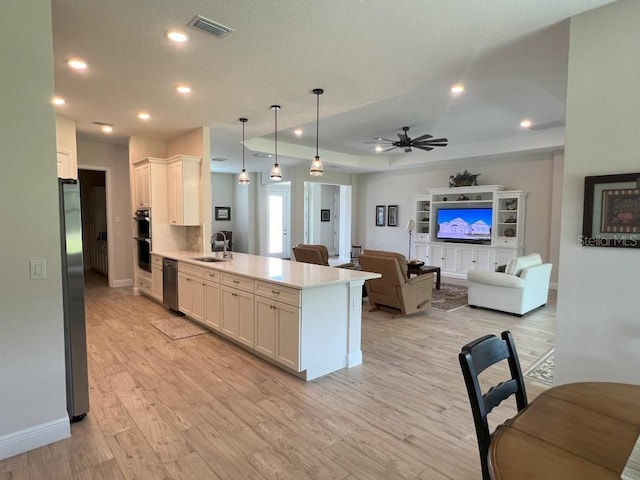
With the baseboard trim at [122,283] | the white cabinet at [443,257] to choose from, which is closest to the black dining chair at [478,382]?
the baseboard trim at [122,283]

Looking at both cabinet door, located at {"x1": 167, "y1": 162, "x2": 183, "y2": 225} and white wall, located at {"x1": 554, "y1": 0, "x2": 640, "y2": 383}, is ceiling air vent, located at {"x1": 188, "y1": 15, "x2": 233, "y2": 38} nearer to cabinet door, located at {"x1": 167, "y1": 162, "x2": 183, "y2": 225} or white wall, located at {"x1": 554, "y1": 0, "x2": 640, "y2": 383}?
white wall, located at {"x1": 554, "y1": 0, "x2": 640, "y2": 383}

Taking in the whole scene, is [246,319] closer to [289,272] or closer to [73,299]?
[289,272]

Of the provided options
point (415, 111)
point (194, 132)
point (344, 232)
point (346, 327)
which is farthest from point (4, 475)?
point (344, 232)

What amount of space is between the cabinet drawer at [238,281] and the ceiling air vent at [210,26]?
212 centimetres

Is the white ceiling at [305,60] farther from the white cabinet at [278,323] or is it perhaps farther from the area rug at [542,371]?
the area rug at [542,371]

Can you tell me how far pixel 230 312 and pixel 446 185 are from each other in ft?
23.0

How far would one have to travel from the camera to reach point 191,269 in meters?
4.71

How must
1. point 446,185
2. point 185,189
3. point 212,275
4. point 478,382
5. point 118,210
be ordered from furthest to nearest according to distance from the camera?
point 446,185 < point 118,210 < point 185,189 < point 212,275 < point 478,382

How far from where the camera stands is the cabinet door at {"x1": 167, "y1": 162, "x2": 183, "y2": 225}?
562cm

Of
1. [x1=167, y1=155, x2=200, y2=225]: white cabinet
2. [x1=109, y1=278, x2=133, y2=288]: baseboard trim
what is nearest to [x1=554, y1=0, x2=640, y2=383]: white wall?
[x1=167, y1=155, x2=200, y2=225]: white cabinet

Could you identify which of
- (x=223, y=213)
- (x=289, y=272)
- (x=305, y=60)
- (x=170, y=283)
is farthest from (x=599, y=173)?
(x=223, y=213)

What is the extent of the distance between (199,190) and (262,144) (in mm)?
2202

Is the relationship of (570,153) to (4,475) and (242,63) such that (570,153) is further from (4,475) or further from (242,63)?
(4,475)

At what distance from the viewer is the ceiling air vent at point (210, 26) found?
2518 millimetres
